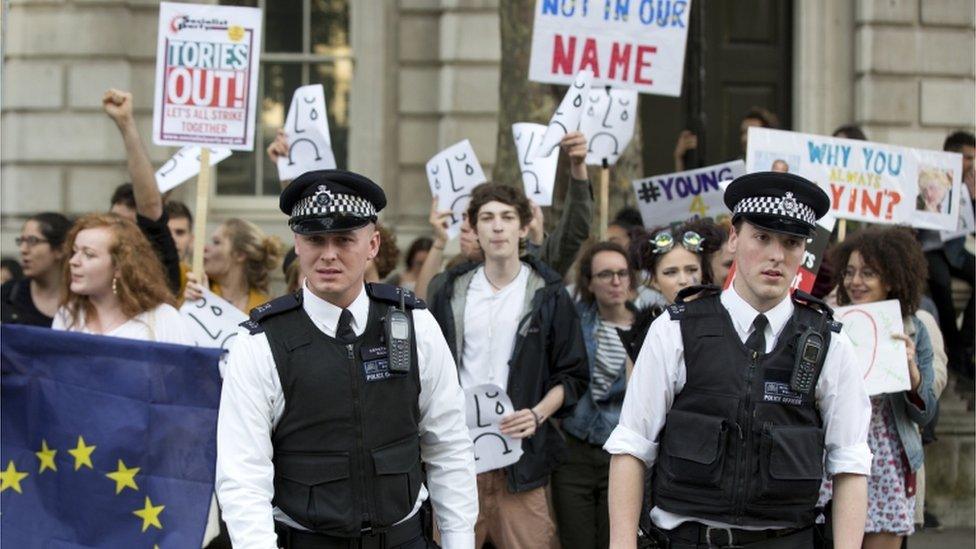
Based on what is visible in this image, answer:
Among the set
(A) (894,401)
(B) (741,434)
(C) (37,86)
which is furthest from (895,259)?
(C) (37,86)

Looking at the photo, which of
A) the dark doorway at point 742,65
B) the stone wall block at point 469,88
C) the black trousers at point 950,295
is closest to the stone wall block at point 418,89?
the stone wall block at point 469,88

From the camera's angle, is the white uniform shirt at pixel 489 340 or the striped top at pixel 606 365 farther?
the striped top at pixel 606 365

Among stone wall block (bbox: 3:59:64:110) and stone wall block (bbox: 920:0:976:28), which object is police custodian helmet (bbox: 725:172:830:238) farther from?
stone wall block (bbox: 3:59:64:110)

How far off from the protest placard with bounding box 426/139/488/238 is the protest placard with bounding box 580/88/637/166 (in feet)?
2.22

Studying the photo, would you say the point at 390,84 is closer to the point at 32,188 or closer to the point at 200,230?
the point at 32,188

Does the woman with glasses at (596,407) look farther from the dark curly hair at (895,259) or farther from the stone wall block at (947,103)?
the stone wall block at (947,103)

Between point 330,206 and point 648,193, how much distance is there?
4.86 m

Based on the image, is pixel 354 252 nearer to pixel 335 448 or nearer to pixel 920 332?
pixel 335 448

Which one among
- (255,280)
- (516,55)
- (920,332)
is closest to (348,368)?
(920,332)

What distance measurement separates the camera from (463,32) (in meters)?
13.5

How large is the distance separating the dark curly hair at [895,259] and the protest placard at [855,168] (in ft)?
3.67

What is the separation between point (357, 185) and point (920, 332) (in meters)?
3.12

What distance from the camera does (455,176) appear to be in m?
8.54

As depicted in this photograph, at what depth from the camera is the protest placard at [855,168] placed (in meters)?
7.75
